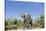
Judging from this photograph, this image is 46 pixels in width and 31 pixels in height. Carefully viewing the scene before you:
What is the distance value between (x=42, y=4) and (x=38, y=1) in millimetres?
74

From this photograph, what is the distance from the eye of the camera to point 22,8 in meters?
1.18

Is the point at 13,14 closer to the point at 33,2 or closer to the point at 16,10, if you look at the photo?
the point at 16,10

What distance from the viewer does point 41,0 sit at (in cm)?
121

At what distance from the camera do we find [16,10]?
3.82 feet

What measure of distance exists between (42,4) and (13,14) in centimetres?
45

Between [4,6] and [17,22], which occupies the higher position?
[4,6]

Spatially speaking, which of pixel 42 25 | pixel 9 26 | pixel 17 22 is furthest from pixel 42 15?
pixel 9 26

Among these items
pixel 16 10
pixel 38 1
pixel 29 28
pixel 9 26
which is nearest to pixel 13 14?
pixel 16 10

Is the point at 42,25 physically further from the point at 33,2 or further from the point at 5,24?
the point at 5,24

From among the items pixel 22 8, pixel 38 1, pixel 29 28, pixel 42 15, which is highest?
pixel 38 1

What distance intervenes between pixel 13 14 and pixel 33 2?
0.33 m

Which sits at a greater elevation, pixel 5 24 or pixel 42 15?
pixel 42 15

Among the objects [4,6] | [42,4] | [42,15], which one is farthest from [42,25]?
[4,6]

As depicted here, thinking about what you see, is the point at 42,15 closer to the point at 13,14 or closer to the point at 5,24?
the point at 13,14
